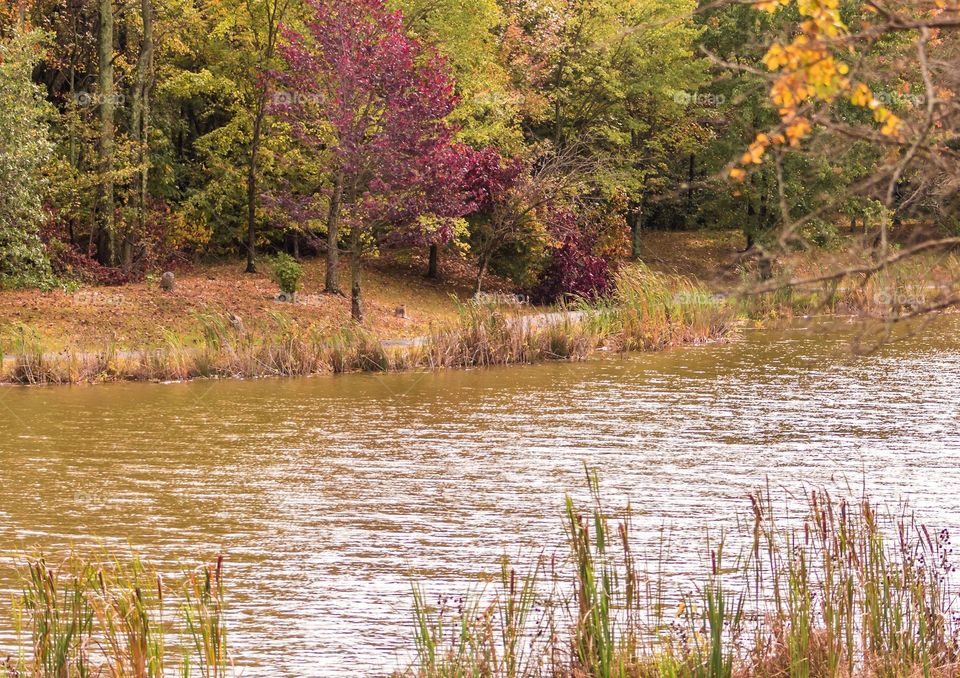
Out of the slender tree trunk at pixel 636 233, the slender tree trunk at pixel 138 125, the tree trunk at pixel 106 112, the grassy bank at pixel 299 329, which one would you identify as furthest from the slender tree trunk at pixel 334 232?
the slender tree trunk at pixel 636 233

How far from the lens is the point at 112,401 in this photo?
17547mm

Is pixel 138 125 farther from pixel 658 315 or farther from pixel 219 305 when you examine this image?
pixel 658 315

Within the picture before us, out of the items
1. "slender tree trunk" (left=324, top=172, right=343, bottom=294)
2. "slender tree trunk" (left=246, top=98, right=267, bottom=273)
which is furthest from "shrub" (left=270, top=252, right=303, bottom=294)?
"slender tree trunk" (left=246, top=98, right=267, bottom=273)

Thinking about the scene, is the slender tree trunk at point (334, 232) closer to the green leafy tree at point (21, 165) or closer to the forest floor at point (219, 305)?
the forest floor at point (219, 305)

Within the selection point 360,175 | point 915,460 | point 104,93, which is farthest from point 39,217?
point 915,460

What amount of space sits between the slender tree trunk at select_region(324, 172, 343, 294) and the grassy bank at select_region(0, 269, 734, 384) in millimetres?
3203

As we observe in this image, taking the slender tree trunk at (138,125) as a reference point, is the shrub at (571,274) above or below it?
below

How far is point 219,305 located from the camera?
2450 centimetres

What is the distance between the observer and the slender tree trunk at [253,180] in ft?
92.5

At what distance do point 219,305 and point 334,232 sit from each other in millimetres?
3095

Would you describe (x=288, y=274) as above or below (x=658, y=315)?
above

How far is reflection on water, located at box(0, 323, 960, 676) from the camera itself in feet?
29.0

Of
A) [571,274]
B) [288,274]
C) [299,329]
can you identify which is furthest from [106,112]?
[571,274]

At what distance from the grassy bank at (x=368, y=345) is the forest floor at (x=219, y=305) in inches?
17.6
